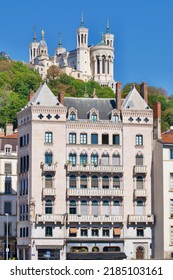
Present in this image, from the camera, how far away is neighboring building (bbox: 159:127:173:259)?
292ft

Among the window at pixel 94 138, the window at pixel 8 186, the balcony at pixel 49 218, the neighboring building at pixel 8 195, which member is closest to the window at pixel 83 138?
the window at pixel 94 138

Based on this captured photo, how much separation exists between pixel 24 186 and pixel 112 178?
1161 cm

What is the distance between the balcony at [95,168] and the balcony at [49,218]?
6.10m

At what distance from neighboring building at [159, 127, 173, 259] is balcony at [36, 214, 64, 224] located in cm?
1284

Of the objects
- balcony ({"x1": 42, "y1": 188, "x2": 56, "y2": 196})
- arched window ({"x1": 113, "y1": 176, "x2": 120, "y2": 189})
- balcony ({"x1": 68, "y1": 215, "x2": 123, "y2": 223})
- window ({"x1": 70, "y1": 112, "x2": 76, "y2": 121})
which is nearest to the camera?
balcony ({"x1": 42, "y1": 188, "x2": 56, "y2": 196})

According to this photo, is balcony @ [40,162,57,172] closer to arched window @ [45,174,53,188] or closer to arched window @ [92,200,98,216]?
arched window @ [45,174,53,188]

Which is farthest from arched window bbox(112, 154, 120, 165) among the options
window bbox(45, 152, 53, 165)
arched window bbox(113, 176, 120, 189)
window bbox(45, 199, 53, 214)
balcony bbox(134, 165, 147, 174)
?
window bbox(45, 199, 53, 214)

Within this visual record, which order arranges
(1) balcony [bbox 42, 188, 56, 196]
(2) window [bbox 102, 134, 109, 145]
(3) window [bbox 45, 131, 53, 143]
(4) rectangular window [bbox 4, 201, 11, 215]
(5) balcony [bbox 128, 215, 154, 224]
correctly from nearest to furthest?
(1) balcony [bbox 42, 188, 56, 196]
(5) balcony [bbox 128, 215, 154, 224]
(3) window [bbox 45, 131, 53, 143]
(2) window [bbox 102, 134, 109, 145]
(4) rectangular window [bbox 4, 201, 11, 215]

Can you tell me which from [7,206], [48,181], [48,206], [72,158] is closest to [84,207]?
[48,206]

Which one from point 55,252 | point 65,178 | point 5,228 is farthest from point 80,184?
point 5,228

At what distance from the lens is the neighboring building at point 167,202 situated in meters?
88.9

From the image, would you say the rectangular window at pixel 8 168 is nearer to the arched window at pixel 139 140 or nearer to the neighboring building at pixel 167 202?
the arched window at pixel 139 140

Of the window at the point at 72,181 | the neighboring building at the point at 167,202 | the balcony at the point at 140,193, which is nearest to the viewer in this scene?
the neighboring building at the point at 167,202
